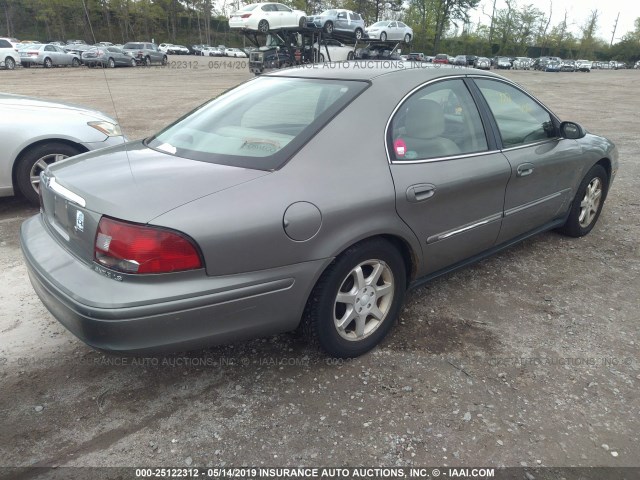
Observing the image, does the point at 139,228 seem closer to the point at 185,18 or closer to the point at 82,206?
the point at 82,206

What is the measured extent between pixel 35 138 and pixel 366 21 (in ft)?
226

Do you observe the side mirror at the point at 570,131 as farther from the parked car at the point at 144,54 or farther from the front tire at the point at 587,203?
the parked car at the point at 144,54

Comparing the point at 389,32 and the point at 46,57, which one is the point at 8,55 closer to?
the point at 46,57

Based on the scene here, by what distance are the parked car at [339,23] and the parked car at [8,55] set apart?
61.0ft

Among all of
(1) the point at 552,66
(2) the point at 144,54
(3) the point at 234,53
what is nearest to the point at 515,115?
(2) the point at 144,54

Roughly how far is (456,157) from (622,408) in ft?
5.22

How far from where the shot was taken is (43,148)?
179 inches

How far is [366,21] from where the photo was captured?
66.4m

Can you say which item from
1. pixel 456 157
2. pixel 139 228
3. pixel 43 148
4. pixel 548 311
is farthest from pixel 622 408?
pixel 43 148

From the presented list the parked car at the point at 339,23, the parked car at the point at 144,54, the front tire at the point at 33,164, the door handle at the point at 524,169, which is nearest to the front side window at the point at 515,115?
the door handle at the point at 524,169

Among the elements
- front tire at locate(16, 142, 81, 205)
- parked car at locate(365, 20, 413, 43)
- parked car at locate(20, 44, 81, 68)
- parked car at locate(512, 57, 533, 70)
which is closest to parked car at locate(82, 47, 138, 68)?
parked car at locate(20, 44, 81, 68)

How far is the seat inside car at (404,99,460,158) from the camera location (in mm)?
2770

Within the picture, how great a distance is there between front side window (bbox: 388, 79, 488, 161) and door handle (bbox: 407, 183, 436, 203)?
0.16m

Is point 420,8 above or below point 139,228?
Answer: above
